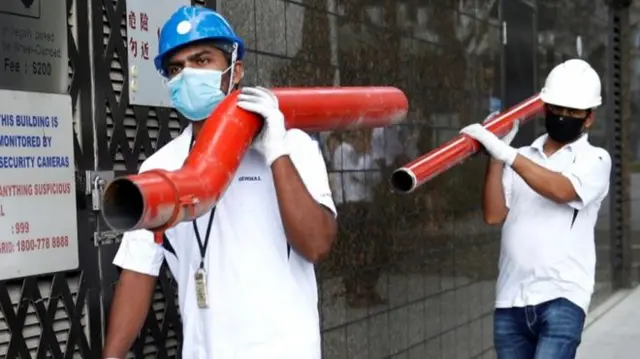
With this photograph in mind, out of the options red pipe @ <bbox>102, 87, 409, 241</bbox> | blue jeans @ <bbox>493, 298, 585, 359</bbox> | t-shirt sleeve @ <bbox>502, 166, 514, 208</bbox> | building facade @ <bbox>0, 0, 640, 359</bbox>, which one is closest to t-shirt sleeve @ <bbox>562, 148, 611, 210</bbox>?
t-shirt sleeve @ <bbox>502, 166, 514, 208</bbox>

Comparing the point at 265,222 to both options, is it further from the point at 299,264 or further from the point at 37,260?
the point at 37,260

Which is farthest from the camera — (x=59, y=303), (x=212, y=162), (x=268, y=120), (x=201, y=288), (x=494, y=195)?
(x=494, y=195)

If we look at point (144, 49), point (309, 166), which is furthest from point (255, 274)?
point (144, 49)

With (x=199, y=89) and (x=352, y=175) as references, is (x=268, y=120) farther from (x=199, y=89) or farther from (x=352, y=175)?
(x=352, y=175)

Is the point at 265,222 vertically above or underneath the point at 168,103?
underneath

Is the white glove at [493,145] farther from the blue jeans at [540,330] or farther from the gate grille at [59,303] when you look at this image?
the gate grille at [59,303]

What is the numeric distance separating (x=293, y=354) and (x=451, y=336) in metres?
4.48

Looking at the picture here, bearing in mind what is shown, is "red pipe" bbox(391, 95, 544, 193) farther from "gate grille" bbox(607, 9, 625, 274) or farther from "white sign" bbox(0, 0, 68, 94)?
"gate grille" bbox(607, 9, 625, 274)

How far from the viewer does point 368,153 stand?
576 cm

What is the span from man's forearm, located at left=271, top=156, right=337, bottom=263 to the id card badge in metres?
0.26

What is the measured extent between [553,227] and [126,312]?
2.31 metres

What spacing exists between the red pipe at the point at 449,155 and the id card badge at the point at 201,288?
4.75 ft

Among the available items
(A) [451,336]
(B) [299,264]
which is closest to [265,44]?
(B) [299,264]

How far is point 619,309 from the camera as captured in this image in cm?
1073
